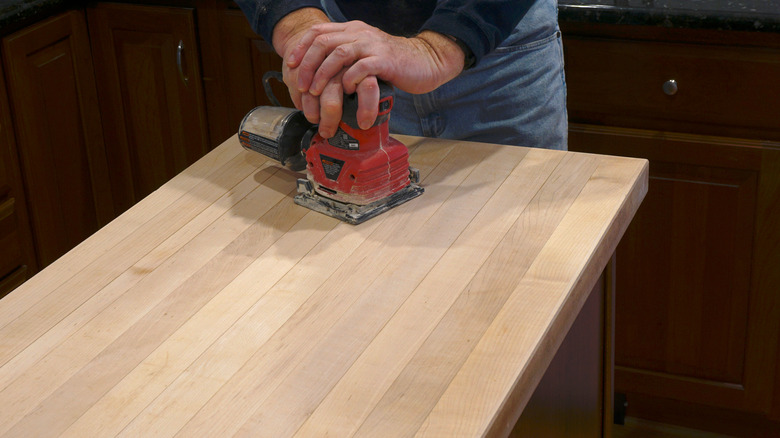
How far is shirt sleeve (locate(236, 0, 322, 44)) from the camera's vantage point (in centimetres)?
134

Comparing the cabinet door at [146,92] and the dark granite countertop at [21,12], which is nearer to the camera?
the dark granite countertop at [21,12]

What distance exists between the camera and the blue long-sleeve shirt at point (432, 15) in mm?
1238

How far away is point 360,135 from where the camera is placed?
1.17 meters

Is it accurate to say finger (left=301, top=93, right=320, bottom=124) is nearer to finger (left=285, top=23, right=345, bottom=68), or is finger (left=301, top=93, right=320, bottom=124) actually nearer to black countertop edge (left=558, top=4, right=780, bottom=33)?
finger (left=285, top=23, right=345, bottom=68)

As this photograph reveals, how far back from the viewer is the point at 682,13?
5.52 feet

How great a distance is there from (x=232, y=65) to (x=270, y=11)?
81 cm

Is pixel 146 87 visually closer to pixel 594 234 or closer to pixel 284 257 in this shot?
pixel 284 257

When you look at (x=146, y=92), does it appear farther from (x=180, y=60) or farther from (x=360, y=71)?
(x=360, y=71)

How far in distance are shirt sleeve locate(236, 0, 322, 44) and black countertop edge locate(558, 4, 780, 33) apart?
0.58 m

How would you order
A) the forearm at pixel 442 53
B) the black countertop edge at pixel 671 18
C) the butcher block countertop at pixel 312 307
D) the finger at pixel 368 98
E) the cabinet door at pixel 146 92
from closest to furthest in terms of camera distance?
the butcher block countertop at pixel 312 307, the finger at pixel 368 98, the forearm at pixel 442 53, the black countertop edge at pixel 671 18, the cabinet door at pixel 146 92

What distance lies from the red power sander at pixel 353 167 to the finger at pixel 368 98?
1 cm

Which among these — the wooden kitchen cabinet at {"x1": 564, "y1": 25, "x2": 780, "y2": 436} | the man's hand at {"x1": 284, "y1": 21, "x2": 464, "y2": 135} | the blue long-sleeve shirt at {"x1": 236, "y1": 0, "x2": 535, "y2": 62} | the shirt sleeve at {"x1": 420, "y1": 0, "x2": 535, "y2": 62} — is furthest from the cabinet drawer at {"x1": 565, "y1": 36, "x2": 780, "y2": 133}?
the man's hand at {"x1": 284, "y1": 21, "x2": 464, "y2": 135}

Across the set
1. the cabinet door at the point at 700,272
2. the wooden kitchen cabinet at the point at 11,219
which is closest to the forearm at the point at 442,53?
the cabinet door at the point at 700,272

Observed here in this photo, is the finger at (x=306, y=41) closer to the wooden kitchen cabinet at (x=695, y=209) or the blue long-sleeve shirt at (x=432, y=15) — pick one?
the blue long-sleeve shirt at (x=432, y=15)
